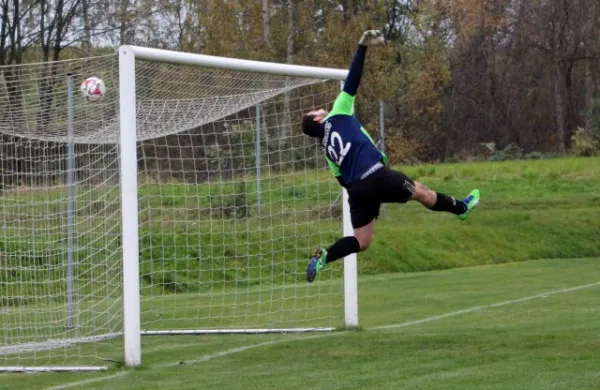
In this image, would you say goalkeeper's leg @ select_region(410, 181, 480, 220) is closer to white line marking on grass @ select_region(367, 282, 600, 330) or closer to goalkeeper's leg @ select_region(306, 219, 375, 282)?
goalkeeper's leg @ select_region(306, 219, 375, 282)

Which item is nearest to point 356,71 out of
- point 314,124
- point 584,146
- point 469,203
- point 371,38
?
point 371,38

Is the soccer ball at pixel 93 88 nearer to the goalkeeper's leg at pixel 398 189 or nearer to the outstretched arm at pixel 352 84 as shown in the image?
the outstretched arm at pixel 352 84

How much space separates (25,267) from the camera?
562 inches

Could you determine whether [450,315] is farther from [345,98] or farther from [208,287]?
[208,287]

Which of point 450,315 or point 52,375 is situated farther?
point 450,315

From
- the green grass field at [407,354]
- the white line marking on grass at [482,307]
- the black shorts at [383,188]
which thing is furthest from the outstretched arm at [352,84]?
the white line marking on grass at [482,307]

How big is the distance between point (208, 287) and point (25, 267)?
6.04 metres

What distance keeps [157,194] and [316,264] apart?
18.6 feet

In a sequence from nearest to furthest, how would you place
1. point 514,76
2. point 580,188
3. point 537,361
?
point 537,361
point 580,188
point 514,76

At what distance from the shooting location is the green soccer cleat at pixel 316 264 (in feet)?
32.8

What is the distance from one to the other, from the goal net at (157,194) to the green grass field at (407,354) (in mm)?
779

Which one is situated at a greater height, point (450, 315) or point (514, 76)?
point (514, 76)

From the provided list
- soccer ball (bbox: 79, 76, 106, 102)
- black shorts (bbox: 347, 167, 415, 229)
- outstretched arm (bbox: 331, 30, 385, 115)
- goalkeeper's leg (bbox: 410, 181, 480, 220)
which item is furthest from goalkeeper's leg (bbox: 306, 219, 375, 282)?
soccer ball (bbox: 79, 76, 106, 102)

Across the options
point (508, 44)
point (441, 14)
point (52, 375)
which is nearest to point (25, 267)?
point (52, 375)
